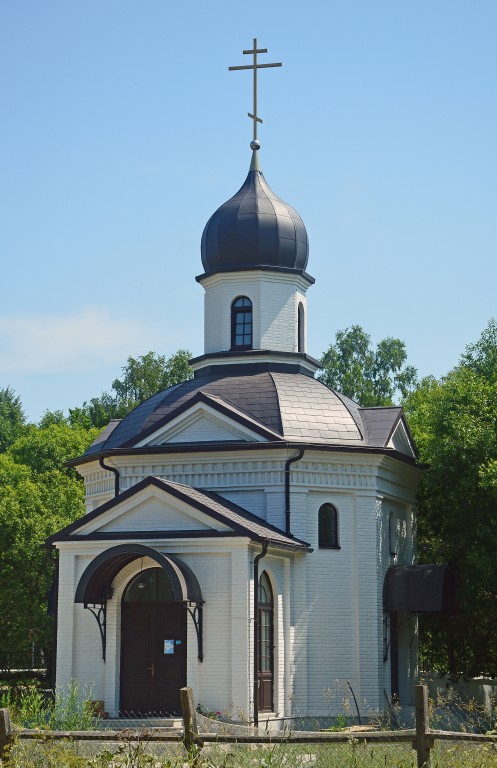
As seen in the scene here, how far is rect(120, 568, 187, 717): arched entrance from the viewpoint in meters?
21.6

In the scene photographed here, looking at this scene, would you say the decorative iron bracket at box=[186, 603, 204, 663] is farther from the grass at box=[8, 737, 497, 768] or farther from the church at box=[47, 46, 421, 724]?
the grass at box=[8, 737, 497, 768]

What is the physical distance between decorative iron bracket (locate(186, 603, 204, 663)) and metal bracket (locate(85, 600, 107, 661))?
79.9 inches

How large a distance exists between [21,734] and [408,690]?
629 inches

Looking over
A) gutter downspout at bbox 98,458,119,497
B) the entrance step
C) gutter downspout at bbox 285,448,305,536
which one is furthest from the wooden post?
gutter downspout at bbox 98,458,119,497

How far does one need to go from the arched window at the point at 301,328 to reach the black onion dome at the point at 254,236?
3.26 ft

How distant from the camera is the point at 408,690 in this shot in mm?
25609

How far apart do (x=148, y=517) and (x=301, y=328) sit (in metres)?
7.90

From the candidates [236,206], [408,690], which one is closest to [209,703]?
[408,690]

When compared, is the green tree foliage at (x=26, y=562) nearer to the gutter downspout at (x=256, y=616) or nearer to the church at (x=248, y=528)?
the church at (x=248, y=528)

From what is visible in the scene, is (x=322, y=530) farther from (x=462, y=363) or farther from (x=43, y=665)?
(x=43, y=665)

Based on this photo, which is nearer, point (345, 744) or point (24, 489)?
point (345, 744)

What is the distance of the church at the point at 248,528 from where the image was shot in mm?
21281

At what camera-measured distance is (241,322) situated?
27578 mm

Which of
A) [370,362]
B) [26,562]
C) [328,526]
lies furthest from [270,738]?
[370,362]
